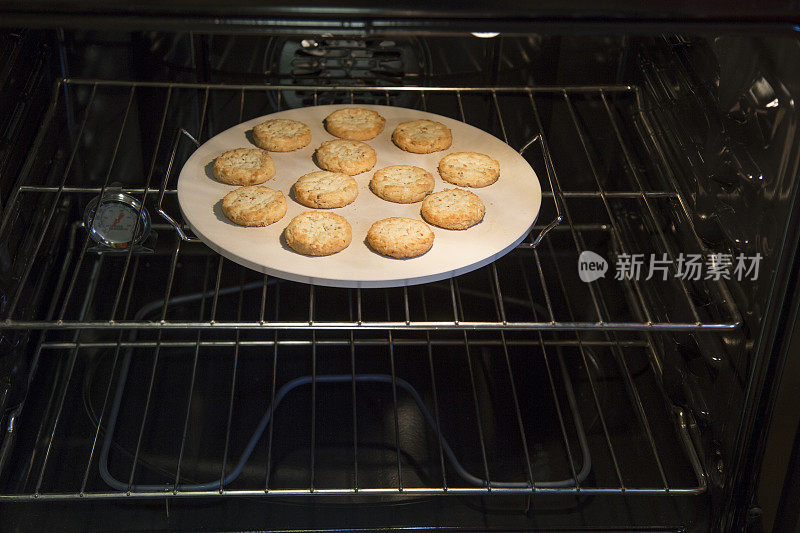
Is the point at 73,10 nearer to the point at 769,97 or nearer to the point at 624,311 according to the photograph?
the point at 769,97

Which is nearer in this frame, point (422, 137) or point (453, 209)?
point (453, 209)

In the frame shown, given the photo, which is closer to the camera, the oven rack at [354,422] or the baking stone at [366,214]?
the baking stone at [366,214]

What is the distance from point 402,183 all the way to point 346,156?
0.40ft

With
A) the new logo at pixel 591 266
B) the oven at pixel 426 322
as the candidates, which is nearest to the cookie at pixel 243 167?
the oven at pixel 426 322

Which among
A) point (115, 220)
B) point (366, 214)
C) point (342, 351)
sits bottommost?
point (342, 351)

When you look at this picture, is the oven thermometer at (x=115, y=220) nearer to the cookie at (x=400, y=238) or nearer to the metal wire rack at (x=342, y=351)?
the metal wire rack at (x=342, y=351)

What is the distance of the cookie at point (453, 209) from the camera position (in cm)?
136

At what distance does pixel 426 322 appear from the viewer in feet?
4.07

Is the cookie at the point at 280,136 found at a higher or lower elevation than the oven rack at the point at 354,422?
higher

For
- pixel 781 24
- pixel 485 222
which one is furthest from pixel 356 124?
pixel 781 24

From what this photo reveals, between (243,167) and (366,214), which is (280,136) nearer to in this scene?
(243,167)

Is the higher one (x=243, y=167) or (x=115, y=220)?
(x=243, y=167)

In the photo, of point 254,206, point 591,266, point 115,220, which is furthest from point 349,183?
point 591,266

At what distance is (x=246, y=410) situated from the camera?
153 cm
